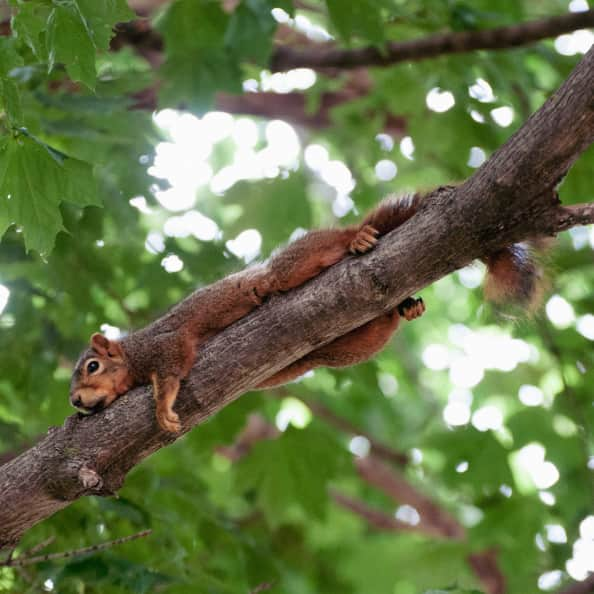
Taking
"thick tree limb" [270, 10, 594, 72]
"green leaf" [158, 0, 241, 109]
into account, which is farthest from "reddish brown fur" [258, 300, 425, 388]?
"green leaf" [158, 0, 241, 109]

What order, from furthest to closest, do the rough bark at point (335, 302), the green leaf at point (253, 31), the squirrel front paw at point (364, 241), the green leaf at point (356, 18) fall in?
the green leaf at point (253, 31)
the green leaf at point (356, 18)
the squirrel front paw at point (364, 241)
the rough bark at point (335, 302)

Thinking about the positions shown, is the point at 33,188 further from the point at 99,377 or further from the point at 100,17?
the point at 99,377

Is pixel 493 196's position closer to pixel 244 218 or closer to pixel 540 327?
pixel 540 327

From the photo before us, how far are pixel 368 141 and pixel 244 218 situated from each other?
122 cm

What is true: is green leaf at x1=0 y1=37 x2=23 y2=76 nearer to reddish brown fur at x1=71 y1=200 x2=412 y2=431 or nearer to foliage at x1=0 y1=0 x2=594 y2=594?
foliage at x1=0 y1=0 x2=594 y2=594

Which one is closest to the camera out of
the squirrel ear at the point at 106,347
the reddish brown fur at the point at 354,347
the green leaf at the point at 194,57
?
the reddish brown fur at the point at 354,347

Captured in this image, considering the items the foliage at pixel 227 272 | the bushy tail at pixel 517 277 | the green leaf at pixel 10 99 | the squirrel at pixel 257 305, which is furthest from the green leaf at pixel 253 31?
the green leaf at pixel 10 99

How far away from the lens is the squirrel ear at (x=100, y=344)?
3.62 meters

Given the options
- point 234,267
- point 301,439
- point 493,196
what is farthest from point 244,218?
point 493,196

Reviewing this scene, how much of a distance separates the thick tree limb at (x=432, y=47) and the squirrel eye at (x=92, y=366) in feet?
6.24

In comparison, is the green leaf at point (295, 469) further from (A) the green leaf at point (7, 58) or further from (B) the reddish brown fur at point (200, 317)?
(A) the green leaf at point (7, 58)

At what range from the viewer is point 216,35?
15.0ft

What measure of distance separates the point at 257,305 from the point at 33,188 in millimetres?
852

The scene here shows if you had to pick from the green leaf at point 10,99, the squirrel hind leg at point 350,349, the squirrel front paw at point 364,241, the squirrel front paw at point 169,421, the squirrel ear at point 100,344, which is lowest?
the squirrel ear at point 100,344
